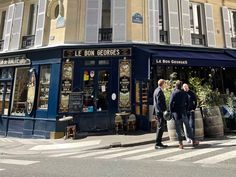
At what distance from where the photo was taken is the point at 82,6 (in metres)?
13.0

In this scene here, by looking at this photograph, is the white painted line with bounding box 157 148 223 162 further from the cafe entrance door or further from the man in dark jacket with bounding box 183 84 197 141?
the cafe entrance door

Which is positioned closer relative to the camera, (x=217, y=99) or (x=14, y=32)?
(x=217, y=99)

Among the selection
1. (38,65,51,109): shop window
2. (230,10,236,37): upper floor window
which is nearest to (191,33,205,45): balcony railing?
(230,10,236,37): upper floor window

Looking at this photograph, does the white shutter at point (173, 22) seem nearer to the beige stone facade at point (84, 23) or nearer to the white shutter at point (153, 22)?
the beige stone facade at point (84, 23)

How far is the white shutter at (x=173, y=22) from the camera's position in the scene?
13.5m

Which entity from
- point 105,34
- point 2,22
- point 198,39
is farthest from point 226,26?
point 2,22

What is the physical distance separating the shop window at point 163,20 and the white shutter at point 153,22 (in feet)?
1.52

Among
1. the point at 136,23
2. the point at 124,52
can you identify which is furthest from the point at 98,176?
the point at 136,23

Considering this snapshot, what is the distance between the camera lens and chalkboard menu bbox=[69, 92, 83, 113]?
12023 millimetres

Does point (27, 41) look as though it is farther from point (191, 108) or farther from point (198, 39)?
point (191, 108)

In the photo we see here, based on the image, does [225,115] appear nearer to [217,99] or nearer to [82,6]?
[217,99]

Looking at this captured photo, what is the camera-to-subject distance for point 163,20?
13844 millimetres

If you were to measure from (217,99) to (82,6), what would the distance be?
772cm

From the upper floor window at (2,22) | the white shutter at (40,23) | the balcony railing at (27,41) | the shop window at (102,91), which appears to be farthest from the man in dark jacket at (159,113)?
the upper floor window at (2,22)
